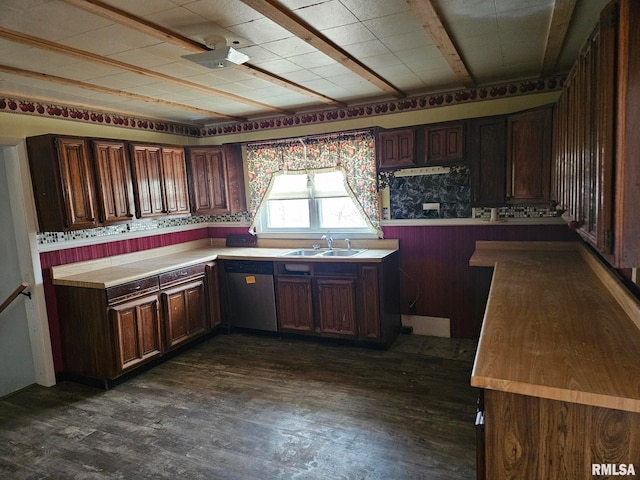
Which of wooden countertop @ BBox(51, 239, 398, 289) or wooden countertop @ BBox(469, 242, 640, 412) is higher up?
wooden countertop @ BBox(51, 239, 398, 289)

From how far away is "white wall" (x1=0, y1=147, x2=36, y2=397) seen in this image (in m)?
3.58

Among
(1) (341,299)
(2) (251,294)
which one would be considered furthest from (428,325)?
(2) (251,294)

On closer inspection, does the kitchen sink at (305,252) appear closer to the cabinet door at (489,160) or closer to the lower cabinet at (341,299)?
the lower cabinet at (341,299)

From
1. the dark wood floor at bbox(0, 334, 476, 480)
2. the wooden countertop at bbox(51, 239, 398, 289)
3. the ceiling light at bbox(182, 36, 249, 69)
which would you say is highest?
the ceiling light at bbox(182, 36, 249, 69)

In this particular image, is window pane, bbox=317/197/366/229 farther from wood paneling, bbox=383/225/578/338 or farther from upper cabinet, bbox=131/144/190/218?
upper cabinet, bbox=131/144/190/218

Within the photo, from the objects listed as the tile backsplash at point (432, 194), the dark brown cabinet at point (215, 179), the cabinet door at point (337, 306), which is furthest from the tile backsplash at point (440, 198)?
the dark brown cabinet at point (215, 179)

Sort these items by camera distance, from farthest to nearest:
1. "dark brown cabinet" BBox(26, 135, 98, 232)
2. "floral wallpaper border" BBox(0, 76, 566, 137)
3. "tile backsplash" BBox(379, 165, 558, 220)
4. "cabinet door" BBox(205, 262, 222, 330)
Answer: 1. "cabinet door" BBox(205, 262, 222, 330)
2. "tile backsplash" BBox(379, 165, 558, 220)
3. "floral wallpaper border" BBox(0, 76, 566, 137)
4. "dark brown cabinet" BBox(26, 135, 98, 232)

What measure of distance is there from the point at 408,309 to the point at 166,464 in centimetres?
277

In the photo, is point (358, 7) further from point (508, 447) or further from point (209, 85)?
point (508, 447)

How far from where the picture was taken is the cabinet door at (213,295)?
4.53 metres

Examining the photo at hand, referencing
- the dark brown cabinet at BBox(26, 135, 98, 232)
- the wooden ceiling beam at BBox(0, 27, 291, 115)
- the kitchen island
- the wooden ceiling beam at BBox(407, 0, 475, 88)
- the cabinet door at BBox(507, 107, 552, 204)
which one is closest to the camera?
the kitchen island

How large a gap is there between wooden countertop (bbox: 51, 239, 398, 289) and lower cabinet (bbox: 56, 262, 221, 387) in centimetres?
7

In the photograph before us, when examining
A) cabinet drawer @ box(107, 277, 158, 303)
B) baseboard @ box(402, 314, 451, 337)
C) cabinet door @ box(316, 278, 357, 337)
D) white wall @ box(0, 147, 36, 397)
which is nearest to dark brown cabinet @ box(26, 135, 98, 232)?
white wall @ box(0, 147, 36, 397)

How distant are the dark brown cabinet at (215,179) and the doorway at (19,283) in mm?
1624
